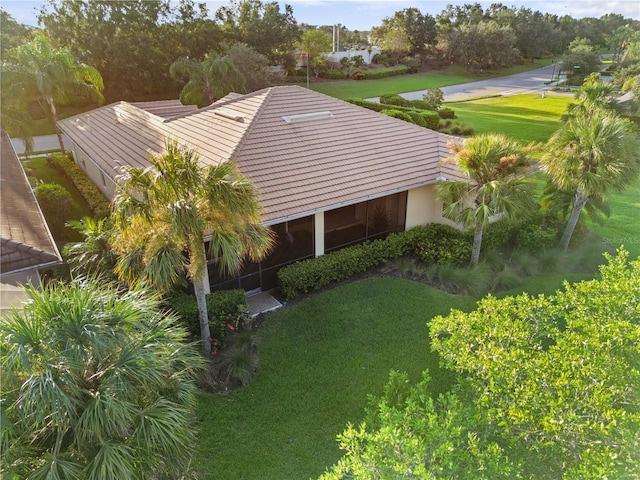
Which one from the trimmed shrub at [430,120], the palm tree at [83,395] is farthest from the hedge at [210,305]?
the trimmed shrub at [430,120]

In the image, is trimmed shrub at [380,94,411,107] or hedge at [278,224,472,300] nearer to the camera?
hedge at [278,224,472,300]

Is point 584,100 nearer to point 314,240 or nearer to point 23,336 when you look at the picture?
point 314,240

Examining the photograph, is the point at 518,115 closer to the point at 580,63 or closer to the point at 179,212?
the point at 580,63

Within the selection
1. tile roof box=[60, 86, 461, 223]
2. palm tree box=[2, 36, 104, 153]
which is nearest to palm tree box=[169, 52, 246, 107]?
palm tree box=[2, 36, 104, 153]

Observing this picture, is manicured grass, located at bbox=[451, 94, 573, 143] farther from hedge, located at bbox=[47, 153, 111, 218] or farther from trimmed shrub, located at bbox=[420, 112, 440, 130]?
hedge, located at bbox=[47, 153, 111, 218]

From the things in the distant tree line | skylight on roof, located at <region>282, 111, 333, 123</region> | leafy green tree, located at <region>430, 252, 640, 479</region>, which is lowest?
leafy green tree, located at <region>430, 252, 640, 479</region>

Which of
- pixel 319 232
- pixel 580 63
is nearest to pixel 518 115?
pixel 580 63
